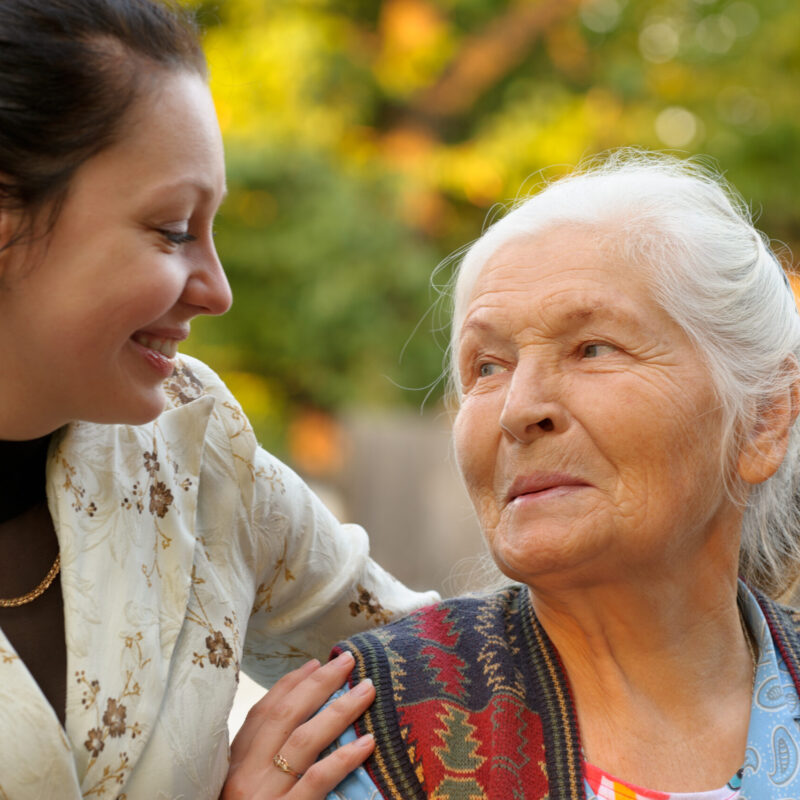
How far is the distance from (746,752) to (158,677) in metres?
0.88

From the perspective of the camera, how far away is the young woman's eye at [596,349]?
1.74 meters

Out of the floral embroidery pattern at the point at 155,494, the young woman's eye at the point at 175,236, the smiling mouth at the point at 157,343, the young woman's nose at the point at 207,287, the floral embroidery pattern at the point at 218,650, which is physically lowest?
the floral embroidery pattern at the point at 218,650

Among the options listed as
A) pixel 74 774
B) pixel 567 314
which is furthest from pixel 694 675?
pixel 74 774

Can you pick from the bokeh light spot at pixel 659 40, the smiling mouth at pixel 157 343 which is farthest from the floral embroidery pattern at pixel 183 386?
the bokeh light spot at pixel 659 40

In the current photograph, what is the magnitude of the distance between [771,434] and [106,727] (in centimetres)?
110

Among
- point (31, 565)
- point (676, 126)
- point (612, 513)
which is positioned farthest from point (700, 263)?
point (676, 126)

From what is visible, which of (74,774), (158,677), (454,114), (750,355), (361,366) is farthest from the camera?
(454,114)

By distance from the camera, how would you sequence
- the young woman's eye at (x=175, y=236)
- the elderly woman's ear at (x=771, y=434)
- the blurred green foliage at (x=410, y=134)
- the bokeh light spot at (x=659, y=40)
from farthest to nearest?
the bokeh light spot at (x=659, y=40)
the blurred green foliage at (x=410, y=134)
the elderly woman's ear at (x=771, y=434)
the young woman's eye at (x=175, y=236)

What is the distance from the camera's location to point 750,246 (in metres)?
1.87

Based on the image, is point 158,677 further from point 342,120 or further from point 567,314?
point 342,120

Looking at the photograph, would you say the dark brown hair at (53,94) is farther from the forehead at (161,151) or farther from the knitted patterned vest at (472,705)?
the knitted patterned vest at (472,705)

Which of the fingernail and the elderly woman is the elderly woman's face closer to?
the elderly woman

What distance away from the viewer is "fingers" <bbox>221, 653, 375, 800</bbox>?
171 centimetres

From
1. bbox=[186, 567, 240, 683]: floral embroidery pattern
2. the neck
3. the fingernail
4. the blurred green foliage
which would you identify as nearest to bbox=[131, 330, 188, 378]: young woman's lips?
bbox=[186, 567, 240, 683]: floral embroidery pattern
